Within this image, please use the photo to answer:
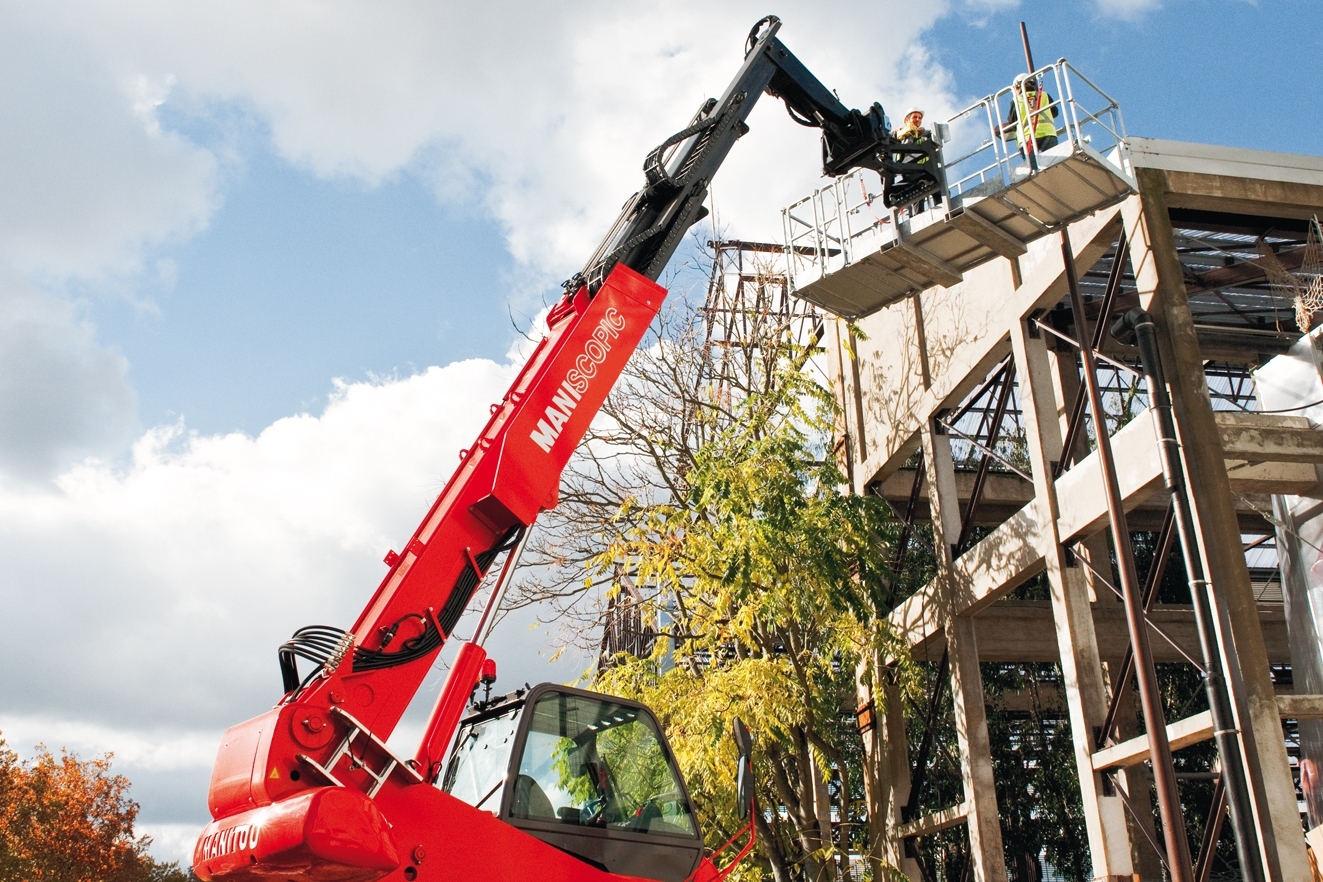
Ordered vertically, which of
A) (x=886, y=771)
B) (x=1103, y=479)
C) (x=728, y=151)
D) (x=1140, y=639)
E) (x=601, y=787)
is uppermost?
(x=728, y=151)

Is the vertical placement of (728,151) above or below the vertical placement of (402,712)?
above

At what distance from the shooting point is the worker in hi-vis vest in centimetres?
1234

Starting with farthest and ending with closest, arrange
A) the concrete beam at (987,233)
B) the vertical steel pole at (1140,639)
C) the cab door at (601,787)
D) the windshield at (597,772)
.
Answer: the concrete beam at (987,233) → the vertical steel pole at (1140,639) → the windshield at (597,772) → the cab door at (601,787)

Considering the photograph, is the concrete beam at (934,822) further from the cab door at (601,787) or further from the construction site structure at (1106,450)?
the cab door at (601,787)

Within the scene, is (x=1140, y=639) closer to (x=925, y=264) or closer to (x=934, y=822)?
(x=925, y=264)

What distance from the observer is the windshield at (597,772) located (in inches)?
278

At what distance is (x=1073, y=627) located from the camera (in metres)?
13.5

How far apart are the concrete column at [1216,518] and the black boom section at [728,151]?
272 cm

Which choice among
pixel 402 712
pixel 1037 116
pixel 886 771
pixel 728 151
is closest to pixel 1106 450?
pixel 1037 116

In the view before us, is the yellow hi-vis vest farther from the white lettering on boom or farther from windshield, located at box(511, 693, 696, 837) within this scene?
windshield, located at box(511, 693, 696, 837)

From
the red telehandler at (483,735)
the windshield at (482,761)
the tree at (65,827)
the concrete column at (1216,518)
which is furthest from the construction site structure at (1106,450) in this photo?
the tree at (65,827)

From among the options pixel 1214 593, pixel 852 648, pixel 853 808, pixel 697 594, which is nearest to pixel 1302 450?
pixel 1214 593

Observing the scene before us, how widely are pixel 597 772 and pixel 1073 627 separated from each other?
26.9 feet

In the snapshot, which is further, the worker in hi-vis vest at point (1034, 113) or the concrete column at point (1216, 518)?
the worker in hi-vis vest at point (1034, 113)
